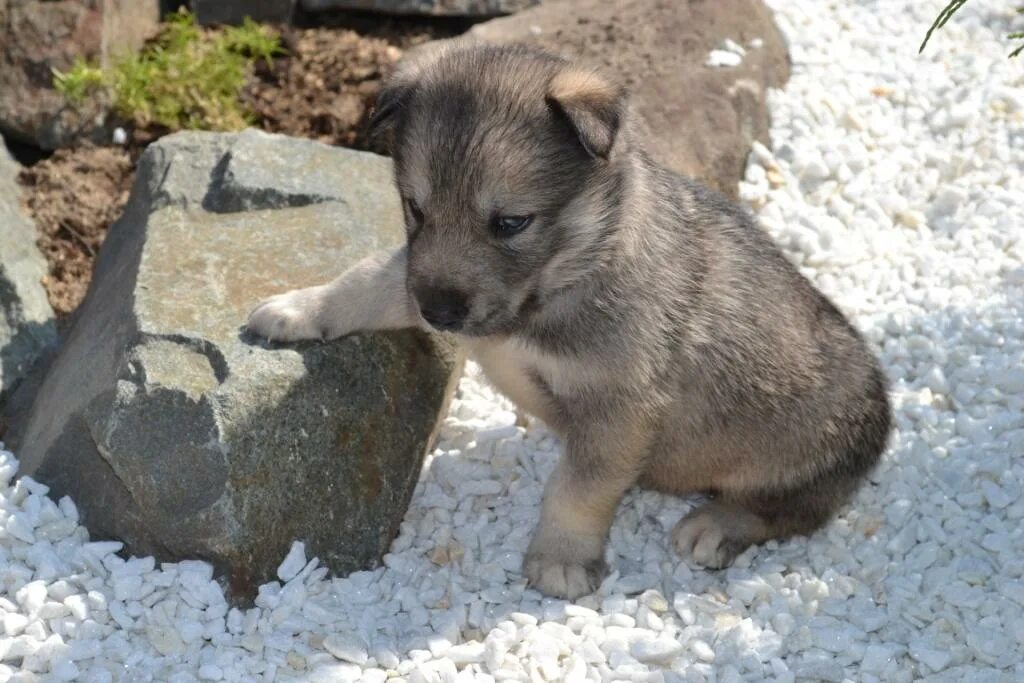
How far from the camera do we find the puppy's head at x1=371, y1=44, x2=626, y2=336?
4203 mm

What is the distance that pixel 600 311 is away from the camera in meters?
4.63

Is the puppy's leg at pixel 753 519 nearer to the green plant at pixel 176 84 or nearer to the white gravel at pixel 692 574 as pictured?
the white gravel at pixel 692 574

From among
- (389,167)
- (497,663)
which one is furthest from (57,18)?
(497,663)

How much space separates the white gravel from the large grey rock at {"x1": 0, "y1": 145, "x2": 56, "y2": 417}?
733 mm

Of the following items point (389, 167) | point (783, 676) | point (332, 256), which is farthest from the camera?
point (389, 167)

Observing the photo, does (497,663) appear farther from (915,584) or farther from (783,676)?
(915,584)

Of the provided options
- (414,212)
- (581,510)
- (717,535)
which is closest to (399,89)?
(414,212)

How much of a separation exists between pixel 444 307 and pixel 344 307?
0.97m

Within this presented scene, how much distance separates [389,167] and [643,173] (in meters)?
1.74

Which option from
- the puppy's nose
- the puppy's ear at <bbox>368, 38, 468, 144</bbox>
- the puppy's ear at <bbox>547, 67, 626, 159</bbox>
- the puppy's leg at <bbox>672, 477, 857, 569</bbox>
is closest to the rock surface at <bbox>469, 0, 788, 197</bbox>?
the puppy's leg at <bbox>672, 477, 857, 569</bbox>

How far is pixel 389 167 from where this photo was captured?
613 cm

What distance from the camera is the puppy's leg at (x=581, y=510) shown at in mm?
4762

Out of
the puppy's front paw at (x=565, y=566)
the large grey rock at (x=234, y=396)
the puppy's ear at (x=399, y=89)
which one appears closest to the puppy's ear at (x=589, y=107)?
the puppy's ear at (x=399, y=89)

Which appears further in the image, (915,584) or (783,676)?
(915,584)
